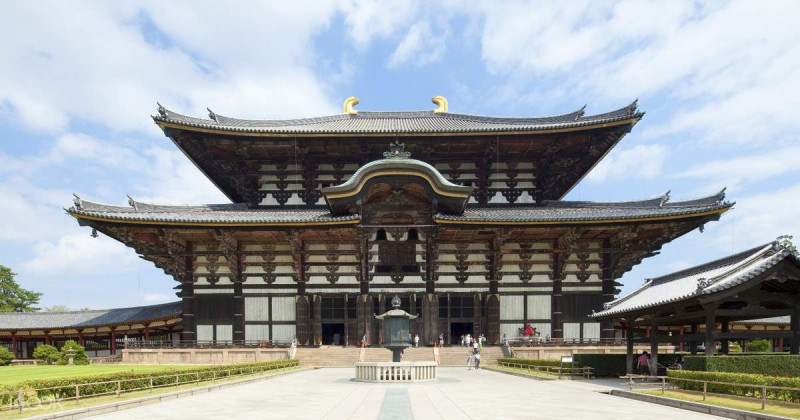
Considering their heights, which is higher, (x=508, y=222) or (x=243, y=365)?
(x=508, y=222)

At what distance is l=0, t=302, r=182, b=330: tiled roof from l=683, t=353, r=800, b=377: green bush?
35.2 m

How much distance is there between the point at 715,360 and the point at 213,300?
2726 centimetres

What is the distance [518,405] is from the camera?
14.6m

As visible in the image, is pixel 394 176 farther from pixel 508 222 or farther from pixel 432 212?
pixel 508 222

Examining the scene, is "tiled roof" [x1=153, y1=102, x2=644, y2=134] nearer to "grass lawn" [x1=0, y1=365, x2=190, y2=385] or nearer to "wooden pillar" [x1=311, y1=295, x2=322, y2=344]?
"wooden pillar" [x1=311, y1=295, x2=322, y2=344]

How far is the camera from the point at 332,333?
3494 cm

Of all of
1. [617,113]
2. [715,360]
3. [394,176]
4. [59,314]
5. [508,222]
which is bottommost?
[59,314]

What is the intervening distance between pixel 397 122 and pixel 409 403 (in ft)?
98.6

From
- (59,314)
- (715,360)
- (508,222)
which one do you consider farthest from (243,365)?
(59,314)

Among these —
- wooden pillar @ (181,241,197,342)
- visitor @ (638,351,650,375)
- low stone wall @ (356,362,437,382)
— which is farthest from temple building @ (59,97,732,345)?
low stone wall @ (356,362,437,382)

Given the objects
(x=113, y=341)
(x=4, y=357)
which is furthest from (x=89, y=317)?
(x=4, y=357)

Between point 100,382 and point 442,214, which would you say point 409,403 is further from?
point 442,214

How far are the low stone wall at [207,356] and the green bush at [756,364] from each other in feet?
70.6

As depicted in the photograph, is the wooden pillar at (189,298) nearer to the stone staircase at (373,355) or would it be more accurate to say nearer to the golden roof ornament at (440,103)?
the stone staircase at (373,355)
